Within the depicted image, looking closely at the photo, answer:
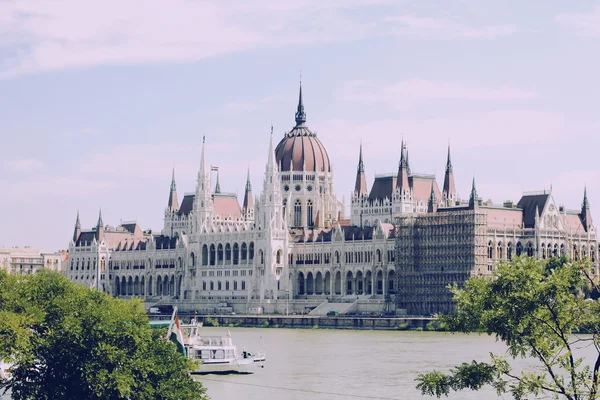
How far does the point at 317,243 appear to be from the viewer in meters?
139

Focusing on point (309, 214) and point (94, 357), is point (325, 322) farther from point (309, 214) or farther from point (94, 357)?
point (94, 357)

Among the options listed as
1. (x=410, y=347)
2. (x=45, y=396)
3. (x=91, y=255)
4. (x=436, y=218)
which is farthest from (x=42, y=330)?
(x=91, y=255)

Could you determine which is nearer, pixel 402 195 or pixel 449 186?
pixel 402 195

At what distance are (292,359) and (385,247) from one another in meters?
58.6

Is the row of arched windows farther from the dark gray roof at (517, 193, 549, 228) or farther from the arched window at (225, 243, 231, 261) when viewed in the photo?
the dark gray roof at (517, 193, 549, 228)

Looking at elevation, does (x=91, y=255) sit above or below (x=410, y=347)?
above

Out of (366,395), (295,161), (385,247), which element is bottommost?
(366,395)

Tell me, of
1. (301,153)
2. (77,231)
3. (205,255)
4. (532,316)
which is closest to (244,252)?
(205,255)

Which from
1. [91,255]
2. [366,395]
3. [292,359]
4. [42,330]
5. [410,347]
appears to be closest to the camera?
[42,330]

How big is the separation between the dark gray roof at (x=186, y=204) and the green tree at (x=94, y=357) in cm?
12819

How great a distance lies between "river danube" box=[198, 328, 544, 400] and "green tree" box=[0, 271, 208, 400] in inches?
493

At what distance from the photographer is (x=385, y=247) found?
129 metres

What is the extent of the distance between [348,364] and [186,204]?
107 meters

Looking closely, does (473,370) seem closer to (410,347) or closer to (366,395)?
(366,395)
